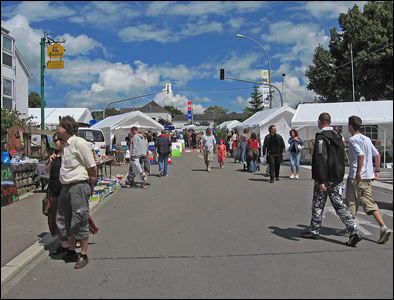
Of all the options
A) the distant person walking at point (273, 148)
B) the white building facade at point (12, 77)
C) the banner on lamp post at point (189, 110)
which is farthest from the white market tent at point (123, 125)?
the banner on lamp post at point (189, 110)

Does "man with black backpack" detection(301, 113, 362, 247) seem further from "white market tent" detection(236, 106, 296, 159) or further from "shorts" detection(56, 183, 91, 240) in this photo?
"white market tent" detection(236, 106, 296, 159)

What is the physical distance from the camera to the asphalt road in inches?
154

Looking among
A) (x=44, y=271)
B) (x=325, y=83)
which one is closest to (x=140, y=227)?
(x=44, y=271)

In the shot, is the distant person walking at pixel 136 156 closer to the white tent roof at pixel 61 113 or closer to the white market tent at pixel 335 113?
the white market tent at pixel 335 113

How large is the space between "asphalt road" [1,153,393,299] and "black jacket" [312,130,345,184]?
586 mm

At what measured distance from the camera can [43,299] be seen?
12.2 ft

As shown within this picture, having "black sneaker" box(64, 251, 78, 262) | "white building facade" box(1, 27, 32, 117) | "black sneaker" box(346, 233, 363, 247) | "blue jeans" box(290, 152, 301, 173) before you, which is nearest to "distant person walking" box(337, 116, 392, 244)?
"black sneaker" box(346, 233, 363, 247)

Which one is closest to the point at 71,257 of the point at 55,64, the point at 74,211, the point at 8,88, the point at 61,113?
the point at 74,211

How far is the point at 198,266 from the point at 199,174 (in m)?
11.1

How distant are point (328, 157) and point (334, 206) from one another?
780 mm

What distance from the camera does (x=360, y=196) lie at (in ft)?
18.0

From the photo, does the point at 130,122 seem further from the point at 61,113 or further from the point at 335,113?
the point at 61,113

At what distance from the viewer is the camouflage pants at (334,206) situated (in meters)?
5.41

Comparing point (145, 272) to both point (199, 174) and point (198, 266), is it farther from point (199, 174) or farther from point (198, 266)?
point (199, 174)
